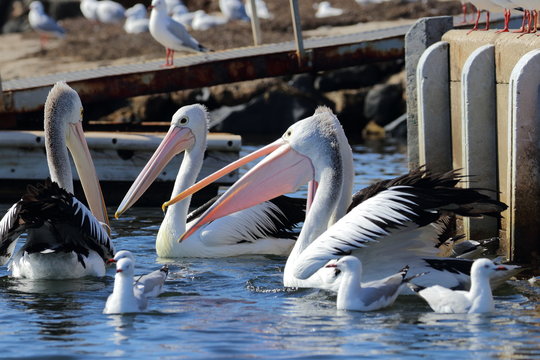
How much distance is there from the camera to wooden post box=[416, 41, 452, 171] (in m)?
8.85

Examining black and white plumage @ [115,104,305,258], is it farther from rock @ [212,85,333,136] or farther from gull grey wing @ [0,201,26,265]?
rock @ [212,85,333,136]

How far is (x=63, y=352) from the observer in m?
5.32

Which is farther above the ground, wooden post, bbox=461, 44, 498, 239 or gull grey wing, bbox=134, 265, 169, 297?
wooden post, bbox=461, 44, 498, 239

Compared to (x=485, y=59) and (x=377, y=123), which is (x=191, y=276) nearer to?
(x=485, y=59)

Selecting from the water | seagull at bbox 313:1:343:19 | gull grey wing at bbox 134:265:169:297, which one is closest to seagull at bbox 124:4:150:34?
seagull at bbox 313:1:343:19

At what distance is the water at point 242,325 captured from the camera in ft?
17.3

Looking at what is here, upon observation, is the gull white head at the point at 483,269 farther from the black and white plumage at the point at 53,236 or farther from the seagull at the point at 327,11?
the seagull at the point at 327,11

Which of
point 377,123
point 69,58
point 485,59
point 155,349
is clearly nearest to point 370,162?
point 377,123

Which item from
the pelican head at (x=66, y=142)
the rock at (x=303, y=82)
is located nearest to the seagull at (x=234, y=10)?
the rock at (x=303, y=82)

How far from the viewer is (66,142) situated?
8102 millimetres

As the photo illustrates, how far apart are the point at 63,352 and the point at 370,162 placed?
862 centimetres

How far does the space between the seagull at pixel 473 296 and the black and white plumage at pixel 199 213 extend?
2417 mm

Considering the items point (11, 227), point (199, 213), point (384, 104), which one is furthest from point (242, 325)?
point (384, 104)

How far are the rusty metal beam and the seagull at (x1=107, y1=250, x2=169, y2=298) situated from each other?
507 cm
